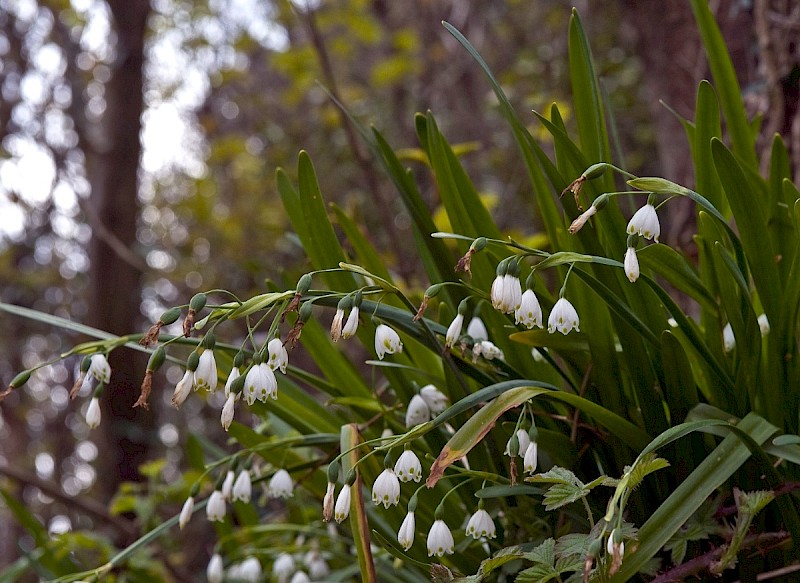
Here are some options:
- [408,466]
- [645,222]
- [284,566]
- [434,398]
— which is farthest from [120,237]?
[645,222]

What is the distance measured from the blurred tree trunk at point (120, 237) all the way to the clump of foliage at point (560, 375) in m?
1.90

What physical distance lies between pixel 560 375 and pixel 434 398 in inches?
7.3

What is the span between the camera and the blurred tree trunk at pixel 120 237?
2.88 meters

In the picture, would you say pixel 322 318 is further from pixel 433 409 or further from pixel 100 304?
pixel 433 409

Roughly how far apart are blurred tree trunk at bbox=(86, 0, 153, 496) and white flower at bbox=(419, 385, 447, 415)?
211 centimetres

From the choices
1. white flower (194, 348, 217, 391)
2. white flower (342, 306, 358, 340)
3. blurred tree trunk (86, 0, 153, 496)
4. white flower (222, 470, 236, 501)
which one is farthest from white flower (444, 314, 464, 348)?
blurred tree trunk (86, 0, 153, 496)

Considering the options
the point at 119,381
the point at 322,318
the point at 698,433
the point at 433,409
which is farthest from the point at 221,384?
the point at 322,318

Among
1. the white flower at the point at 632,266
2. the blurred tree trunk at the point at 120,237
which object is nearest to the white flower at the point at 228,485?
the white flower at the point at 632,266

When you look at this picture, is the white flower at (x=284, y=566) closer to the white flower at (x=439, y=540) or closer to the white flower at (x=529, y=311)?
the white flower at (x=439, y=540)

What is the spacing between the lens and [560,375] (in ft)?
3.32

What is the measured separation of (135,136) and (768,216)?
2698mm

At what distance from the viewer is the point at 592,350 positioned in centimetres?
89

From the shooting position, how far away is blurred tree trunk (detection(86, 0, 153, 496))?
288 centimetres

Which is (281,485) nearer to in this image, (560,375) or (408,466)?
(408,466)
